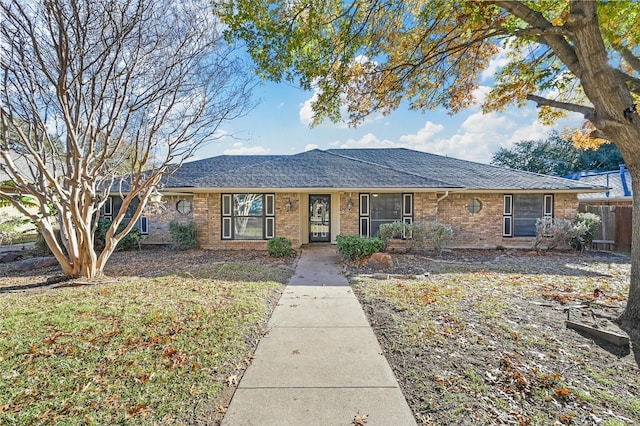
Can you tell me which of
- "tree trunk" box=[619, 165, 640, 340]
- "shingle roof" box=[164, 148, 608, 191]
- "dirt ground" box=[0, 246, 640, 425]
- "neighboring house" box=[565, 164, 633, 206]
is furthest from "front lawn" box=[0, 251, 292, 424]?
"neighboring house" box=[565, 164, 633, 206]

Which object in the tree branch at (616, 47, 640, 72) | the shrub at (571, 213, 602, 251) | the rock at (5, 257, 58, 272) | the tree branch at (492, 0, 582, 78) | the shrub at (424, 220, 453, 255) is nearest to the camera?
the tree branch at (492, 0, 582, 78)

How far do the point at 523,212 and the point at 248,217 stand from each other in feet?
36.9

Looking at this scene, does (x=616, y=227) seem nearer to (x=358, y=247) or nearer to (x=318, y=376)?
(x=358, y=247)

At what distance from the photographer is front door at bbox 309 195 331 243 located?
41.6 feet

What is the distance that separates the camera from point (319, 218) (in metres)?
12.8

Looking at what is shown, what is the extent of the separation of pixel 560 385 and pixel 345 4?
6366 mm

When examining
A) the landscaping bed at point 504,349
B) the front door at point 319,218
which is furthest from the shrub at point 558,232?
the front door at point 319,218

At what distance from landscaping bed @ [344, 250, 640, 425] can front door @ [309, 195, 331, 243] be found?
5.81 meters

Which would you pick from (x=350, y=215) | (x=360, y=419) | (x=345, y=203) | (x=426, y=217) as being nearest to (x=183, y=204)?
(x=345, y=203)

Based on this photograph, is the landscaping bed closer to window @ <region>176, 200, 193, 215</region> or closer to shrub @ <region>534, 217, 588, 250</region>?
shrub @ <region>534, 217, 588, 250</region>

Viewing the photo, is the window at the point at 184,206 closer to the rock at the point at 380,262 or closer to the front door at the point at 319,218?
the front door at the point at 319,218

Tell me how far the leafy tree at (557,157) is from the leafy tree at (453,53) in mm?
26263

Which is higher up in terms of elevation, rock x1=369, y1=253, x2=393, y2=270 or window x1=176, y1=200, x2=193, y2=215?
window x1=176, y1=200, x2=193, y2=215

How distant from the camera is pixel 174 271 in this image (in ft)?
25.4
